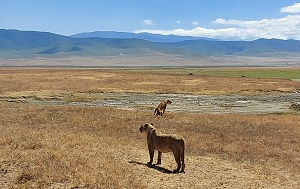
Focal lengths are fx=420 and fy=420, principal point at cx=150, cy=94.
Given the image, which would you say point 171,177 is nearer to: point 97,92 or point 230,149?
point 230,149

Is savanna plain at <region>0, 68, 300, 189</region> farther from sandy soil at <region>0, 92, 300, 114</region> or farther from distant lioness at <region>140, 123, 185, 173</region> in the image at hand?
sandy soil at <region>0, 92, 300, 114</region>

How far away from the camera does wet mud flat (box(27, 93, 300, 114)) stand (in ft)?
152

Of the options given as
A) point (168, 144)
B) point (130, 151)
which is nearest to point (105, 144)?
point (130, 151)

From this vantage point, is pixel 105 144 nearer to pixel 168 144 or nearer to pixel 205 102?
pixel 168 144

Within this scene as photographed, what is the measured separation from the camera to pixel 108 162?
53.5 feet

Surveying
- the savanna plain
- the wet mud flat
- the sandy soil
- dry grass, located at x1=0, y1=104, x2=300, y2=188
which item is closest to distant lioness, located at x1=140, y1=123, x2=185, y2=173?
the savanna plain

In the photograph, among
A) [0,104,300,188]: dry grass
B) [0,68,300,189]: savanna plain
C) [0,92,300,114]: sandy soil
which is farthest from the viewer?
[0,92,300,114]: sandy soil

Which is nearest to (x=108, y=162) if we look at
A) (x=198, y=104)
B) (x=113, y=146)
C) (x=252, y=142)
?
(x=113, y=146)

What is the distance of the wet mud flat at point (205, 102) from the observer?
152 ft

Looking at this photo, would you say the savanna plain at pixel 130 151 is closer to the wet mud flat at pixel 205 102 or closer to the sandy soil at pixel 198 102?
the wet mud flat at pixel 205 102

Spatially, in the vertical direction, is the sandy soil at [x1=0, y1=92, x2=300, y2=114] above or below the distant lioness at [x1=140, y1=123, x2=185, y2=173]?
below

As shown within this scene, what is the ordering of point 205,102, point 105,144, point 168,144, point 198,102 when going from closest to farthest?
point 168,144, point 105,144, point 198,102, point 205,102

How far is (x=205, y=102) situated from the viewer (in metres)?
53.5

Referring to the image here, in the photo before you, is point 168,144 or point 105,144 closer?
point 168,144
